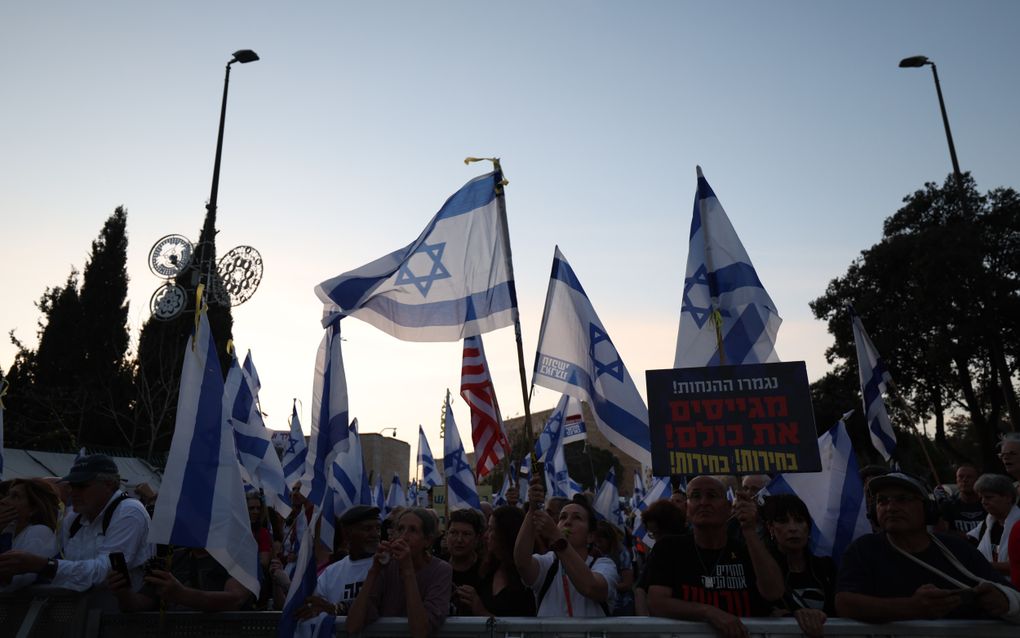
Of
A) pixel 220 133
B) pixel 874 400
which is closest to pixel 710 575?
pixel 874 400

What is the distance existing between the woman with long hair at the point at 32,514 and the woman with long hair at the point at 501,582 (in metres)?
2.76

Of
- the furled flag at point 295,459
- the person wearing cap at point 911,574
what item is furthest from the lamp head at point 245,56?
the person wearing cap at point 911,574

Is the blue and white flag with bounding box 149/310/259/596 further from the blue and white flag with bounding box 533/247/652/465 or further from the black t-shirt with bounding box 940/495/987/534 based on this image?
the black t-shirt with bounding box 940/495/987/534

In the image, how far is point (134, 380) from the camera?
30.5 metres

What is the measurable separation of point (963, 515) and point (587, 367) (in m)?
4.36

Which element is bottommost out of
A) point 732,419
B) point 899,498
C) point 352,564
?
point 352,564

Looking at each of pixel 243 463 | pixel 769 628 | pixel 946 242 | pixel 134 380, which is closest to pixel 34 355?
pixel 134 380

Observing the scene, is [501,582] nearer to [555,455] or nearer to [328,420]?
[328,420]

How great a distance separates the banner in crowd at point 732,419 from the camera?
5172mm

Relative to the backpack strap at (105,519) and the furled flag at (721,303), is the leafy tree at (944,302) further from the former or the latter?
the backpack strap at (105,519)

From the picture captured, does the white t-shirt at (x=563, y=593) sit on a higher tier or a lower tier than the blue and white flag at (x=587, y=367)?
lower

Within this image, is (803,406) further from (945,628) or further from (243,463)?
(243,463)

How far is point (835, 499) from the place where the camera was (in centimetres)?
574

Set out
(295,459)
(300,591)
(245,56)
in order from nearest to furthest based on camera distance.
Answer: (300,591), (295,459), (245,56)
